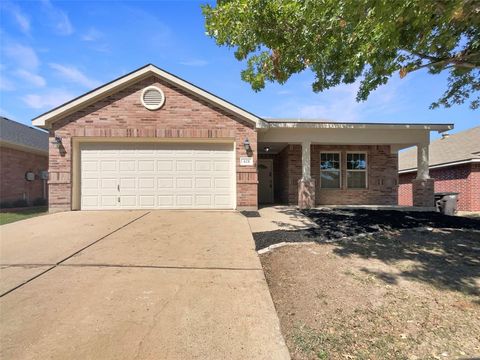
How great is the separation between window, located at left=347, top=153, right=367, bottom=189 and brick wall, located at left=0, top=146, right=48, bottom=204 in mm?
16356

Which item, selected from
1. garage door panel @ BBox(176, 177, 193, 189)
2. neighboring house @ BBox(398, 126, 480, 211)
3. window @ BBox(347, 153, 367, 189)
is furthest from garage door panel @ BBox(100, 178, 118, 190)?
neighboring house @ BBox(398, 126, 480, 211)

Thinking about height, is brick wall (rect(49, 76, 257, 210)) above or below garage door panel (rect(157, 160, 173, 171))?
above

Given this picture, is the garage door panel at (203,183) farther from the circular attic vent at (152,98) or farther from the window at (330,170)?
the window at (330,170)

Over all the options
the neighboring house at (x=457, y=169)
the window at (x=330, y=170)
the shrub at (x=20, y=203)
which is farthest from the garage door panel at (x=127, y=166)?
the neighboring house at (x=457, y=169)

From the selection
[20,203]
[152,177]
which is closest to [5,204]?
[20,203]

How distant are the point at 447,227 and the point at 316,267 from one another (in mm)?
4926

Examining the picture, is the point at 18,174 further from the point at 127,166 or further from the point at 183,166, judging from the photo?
the point at 183,166

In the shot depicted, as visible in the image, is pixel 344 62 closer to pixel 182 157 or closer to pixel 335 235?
pixel 335 235

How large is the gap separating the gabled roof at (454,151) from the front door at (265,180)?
27.7ft

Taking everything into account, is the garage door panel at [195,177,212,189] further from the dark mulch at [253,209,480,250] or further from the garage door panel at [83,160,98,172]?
the garage door panel at [83,160,98,172]

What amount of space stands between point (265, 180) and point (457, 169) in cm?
1071

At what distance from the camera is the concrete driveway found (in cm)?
284

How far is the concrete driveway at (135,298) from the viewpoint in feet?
9.30

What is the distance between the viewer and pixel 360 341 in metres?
2.95
